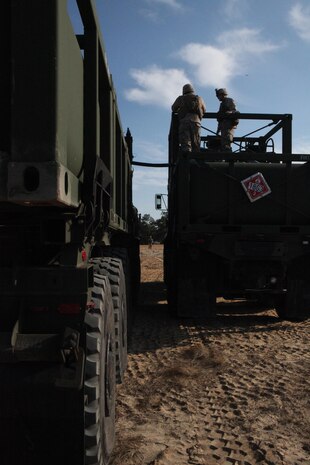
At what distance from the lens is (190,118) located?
868cm

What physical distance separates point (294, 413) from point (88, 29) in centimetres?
333

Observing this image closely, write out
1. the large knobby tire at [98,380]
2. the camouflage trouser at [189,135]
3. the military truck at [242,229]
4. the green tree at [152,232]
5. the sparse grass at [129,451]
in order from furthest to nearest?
the green tree at [152,232], the camouflage trouser at [189,135], the military truck at [242,229], the sparse grass at [129,451], the large knobby tire at [98,380]

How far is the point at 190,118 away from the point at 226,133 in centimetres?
90

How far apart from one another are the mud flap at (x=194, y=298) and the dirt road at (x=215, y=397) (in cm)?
25

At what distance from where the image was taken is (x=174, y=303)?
801 cm

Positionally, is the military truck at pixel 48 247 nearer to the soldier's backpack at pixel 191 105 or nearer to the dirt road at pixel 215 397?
the dirt road at pixel 215 397

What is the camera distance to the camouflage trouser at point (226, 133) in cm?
915

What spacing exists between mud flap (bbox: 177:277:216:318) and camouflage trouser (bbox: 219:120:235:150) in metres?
2.95

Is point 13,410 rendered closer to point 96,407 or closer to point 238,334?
point 96,407

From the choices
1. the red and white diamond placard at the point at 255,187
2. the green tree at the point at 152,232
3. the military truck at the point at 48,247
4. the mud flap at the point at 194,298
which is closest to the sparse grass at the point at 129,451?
the military truck at the point at 48,247

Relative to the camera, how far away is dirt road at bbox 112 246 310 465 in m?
3.35

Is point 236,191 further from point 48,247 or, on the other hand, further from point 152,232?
point 152,232

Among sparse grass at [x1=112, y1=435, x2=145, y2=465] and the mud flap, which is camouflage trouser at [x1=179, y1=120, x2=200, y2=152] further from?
sparse grass at [x1=112, y1=435, x2=145, y2=465]

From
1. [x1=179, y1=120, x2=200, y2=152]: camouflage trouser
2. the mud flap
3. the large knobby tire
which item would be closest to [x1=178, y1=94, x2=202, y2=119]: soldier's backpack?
[x1=179, y1=120, x2=200, y2=152]: camouflage trouser
